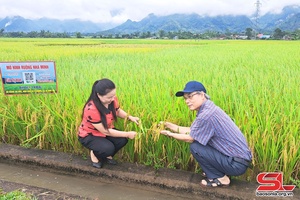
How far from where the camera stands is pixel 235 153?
1.86 metres

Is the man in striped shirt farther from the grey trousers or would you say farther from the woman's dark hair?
the woman's dark hair

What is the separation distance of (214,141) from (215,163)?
0.15m

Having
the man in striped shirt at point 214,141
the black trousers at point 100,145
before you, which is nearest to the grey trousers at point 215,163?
the man in striped shirt at point 214,141

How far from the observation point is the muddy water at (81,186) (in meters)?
2.00

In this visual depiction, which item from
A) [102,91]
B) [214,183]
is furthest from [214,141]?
[102,91]

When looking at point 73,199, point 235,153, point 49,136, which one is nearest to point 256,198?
point 235,153

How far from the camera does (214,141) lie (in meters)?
1.90

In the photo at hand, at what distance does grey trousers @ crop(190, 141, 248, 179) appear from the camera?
6.11ft

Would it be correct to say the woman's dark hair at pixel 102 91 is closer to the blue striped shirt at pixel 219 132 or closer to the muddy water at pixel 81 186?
the muddy water at pixel 81 186

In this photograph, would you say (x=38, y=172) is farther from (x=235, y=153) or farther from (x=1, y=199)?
(x=235, y=153)

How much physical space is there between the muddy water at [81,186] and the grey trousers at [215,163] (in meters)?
0.26

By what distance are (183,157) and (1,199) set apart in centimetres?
129

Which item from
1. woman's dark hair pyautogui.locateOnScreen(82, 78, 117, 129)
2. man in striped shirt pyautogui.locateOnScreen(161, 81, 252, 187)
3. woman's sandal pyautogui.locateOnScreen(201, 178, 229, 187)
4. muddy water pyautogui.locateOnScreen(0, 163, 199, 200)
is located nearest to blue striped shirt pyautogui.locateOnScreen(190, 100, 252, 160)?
man in striped shirt pyautogui.locateOnScreen(161, 81, 252, 187)

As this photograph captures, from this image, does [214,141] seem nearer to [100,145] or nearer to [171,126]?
[171,126]
